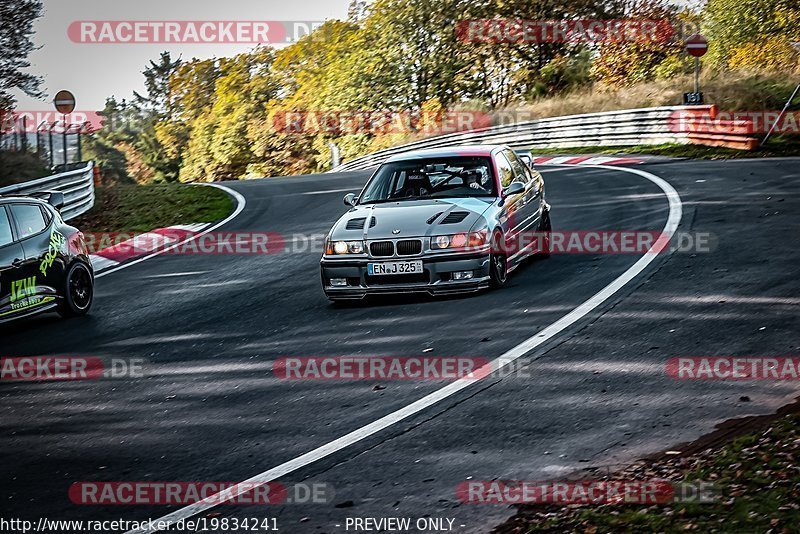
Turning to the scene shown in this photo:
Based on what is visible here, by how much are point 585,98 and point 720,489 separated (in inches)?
1432

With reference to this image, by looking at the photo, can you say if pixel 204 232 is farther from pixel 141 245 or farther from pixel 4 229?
pixel 4 229

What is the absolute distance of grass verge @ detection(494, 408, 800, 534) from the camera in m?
4.56

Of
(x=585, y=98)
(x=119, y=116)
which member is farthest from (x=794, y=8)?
(x=119, y=116)

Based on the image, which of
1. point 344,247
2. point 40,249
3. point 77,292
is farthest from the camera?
point 77,292

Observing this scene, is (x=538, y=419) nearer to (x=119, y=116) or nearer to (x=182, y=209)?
(x=182, y=209)

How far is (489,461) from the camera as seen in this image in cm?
606

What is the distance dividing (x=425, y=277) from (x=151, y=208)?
555 inches
